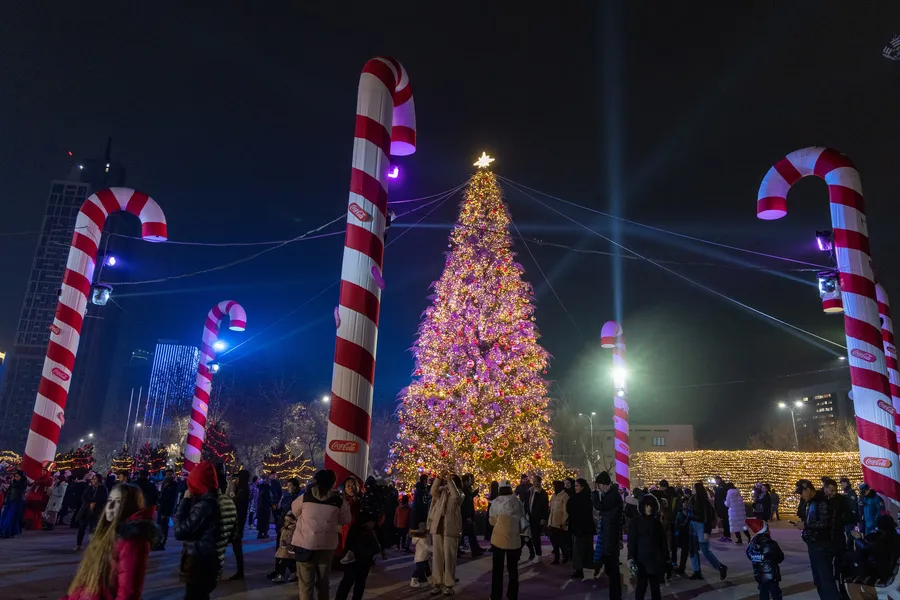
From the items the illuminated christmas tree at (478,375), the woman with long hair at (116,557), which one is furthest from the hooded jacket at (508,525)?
the illuminated christmas tree at (478,375)

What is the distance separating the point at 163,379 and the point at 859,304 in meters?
108

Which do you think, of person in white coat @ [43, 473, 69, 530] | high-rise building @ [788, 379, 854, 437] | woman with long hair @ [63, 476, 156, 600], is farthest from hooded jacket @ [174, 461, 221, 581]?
high-rise building @ [788, 379, 854, 437]

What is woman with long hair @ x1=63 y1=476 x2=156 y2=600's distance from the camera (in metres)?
3.88

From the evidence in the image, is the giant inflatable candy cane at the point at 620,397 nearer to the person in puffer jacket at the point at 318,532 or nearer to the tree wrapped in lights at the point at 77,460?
the person in puffer jacket at the point at 318,532

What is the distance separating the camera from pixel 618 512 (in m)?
9.30

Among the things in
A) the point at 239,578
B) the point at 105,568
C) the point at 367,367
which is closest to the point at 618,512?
the point at 367,367

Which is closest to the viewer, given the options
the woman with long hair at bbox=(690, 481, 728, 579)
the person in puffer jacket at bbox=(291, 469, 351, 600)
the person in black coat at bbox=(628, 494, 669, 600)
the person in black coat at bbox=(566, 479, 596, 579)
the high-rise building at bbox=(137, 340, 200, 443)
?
the person in puffer jacket at bbox=(291, 469, 351, 600)

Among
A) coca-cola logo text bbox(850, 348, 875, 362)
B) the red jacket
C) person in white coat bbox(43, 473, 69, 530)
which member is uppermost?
coca-cola logo text bbox(850, 348, 875, 362)

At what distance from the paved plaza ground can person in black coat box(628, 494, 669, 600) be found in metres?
1.94

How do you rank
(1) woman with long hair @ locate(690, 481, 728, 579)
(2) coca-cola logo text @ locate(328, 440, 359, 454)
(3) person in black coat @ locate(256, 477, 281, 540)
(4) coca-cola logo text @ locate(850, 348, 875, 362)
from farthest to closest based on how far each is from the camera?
(3) person in black coat @ locate(256, 477, 281, 540), (1) woman with long hair @ locate(690, 481, 728, 579), (4) coca-cola logo text @ locate(850, 348, 875, 362), (2) coca-cola logo text @ locate(328, 440, 359, 454)

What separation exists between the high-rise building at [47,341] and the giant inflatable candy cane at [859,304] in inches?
4597

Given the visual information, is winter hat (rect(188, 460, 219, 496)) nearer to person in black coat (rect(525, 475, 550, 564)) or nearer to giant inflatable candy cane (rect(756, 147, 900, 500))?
person in black coat (rect(525, 475, 550, 564))

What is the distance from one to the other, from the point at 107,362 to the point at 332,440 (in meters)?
136

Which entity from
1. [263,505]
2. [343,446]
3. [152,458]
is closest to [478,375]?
[263,505]
